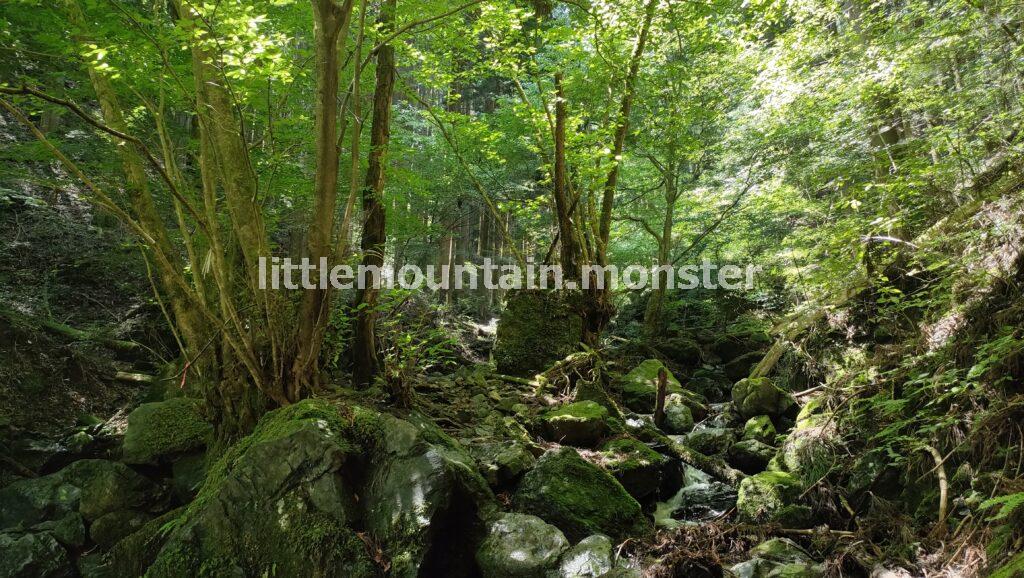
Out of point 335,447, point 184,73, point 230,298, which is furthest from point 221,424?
point 184,73

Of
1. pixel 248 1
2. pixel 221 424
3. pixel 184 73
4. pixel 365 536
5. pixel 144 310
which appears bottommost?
pixel 365 536

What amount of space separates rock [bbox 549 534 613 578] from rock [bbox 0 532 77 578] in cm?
401

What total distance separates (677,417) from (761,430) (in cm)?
128

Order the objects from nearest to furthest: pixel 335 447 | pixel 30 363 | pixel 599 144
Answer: pixel 335 447 < pixel 30 363 < pixel 599 144

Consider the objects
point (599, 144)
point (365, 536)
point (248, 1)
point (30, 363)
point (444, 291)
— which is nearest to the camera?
point (365, 536)

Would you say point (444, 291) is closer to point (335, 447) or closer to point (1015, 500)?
point (335, 447)

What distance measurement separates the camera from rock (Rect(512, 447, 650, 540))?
14.3 ft

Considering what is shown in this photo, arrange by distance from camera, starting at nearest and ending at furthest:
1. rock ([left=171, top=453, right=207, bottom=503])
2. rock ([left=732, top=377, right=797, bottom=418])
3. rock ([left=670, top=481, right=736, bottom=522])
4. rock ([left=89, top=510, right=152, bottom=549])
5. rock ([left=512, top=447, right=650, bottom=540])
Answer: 1. rock ([left=512, top=447, right=650, bottom=540])
2. rock ([left=89, top=510, right=152, bottom=549])
3. rock ([left=171, top=453, right=207, bottom=503])
4. rock ([left=670, top=481, right=736, bottom=522])
5. rock ([left=732, top=377, right=797, bottom=418])

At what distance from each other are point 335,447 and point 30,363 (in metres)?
5.16

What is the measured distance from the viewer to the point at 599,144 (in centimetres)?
977

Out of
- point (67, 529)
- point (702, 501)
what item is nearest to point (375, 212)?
point (67, 529)

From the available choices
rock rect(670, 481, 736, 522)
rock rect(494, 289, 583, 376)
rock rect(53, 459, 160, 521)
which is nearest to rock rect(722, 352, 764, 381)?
rock rect(494, 289, 583, 376)

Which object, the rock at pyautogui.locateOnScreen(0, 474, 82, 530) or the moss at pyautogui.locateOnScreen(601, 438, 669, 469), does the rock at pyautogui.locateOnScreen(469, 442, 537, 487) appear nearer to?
the moss at pyautogui.locateOnScreen(601, 438, 669, 469)

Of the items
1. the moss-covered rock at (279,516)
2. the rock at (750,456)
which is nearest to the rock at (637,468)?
→ the rock at (750,456)
